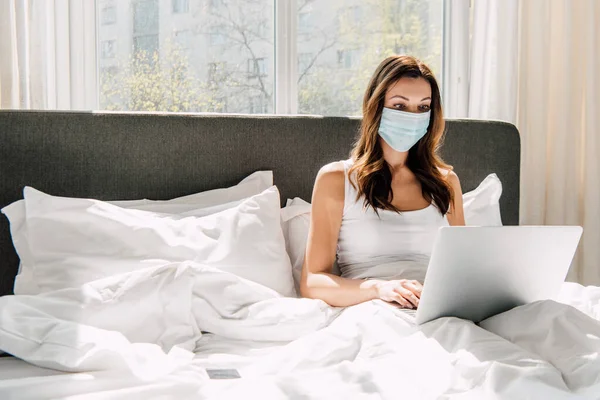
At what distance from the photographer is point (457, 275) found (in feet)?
4.99

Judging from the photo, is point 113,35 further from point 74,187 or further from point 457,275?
point 457,275

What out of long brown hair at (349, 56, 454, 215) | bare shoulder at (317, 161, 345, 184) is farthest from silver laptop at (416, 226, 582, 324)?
bare shoulder at (317, 161, 345, 184)

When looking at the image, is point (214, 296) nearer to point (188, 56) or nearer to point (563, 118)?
point (188, 56)

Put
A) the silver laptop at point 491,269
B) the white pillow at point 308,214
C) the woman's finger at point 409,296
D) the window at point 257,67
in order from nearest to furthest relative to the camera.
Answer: the silver laptop at point 491,269 < the woman's finger at point 409,296 < the white pillow at point 308,214 < the window at point 257,67

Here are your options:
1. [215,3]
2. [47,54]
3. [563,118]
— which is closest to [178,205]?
[47,54]

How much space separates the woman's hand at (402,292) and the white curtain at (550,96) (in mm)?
1562

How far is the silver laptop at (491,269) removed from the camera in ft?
4.90

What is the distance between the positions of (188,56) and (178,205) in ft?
2.91

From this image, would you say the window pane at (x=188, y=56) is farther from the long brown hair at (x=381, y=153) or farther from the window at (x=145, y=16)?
the long brown hair at (x=381, y=153)

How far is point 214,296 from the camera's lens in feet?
5.98

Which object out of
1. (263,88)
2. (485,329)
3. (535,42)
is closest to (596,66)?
(535,42)

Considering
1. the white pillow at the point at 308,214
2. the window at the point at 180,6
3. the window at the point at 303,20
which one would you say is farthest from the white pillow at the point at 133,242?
the window at the point at 303,20

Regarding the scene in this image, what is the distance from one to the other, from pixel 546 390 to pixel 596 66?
7.63ft

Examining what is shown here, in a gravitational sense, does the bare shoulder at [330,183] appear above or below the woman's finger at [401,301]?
above
